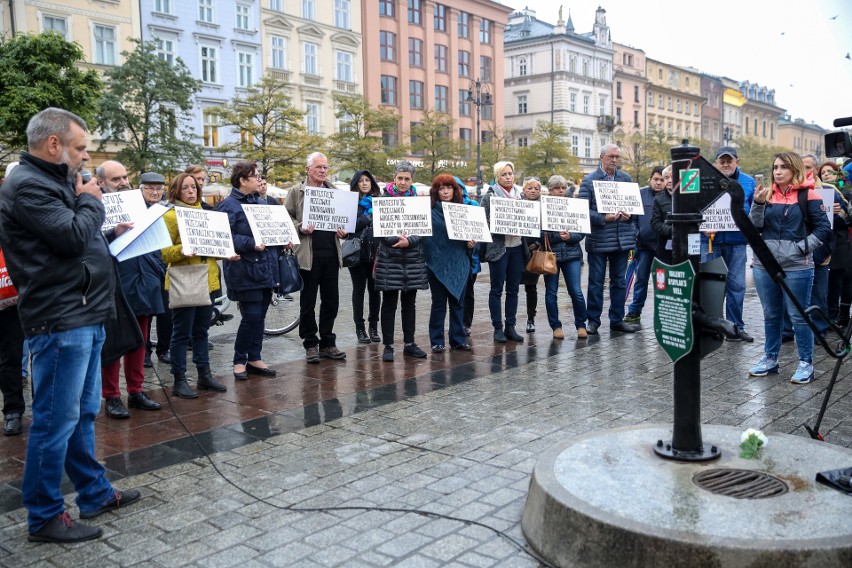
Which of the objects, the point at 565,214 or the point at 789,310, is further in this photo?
the point at 565,214

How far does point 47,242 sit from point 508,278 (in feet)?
20.9

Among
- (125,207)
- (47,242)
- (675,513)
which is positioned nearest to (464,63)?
(125,207)

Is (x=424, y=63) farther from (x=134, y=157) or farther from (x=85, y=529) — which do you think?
(x=85, y=529)

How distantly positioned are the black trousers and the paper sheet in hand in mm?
2522

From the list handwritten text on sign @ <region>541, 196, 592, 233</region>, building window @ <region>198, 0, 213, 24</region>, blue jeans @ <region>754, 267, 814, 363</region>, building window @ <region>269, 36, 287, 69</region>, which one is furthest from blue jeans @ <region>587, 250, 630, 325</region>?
building window @ <region>269, 36, 287, 69</region>

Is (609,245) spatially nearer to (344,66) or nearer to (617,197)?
(617,197)

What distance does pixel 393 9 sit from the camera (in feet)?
189

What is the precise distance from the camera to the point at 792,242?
7184 mm

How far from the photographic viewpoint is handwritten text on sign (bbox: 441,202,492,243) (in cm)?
857

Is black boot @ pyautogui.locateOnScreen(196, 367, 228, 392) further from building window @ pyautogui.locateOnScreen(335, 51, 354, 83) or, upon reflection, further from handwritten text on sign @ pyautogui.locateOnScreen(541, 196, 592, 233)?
building window @ pyautogui.locateOnScreen(335, 51, 354, 83)

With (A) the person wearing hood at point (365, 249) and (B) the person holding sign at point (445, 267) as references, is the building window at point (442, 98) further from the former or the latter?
(B) the person holding sign at point (445, 267)

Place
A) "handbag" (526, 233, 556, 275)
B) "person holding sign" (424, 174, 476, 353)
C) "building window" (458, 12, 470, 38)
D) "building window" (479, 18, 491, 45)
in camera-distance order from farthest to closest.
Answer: "building window" (479, 18, 491, 45), "building window" (458, 12, 470, 38), "handbag" (526, 233, 556, 275), "person holding sign" (424, 174, 476, 353)

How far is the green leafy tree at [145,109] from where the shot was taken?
32.7 m

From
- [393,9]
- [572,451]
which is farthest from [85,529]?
[393,9]
